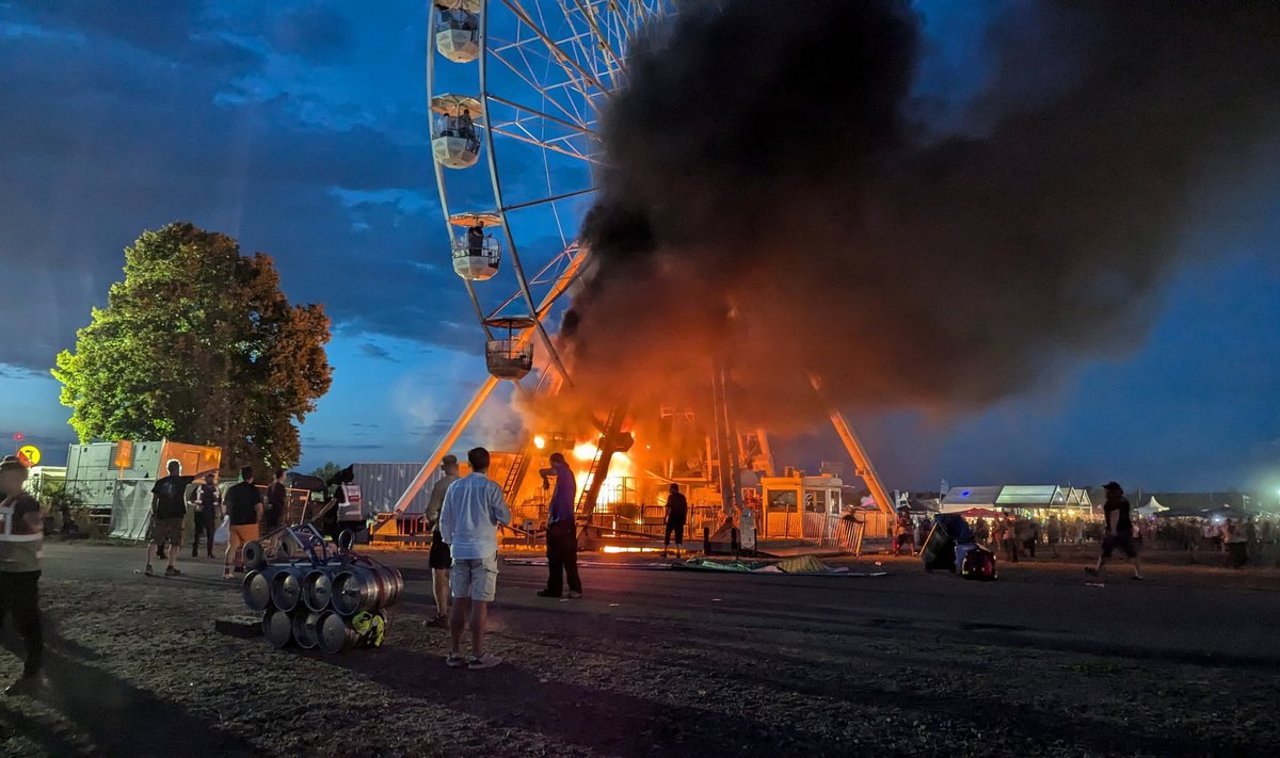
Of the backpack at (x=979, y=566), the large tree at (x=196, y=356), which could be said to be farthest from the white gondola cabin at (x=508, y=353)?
the backpack at (x=979, y=566)

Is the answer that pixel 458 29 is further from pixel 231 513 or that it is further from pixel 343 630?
pixel 343 630

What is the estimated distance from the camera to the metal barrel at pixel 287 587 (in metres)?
6.01

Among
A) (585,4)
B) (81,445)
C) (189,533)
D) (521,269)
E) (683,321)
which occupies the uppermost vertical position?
(585,4)

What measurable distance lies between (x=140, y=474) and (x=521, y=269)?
10814mm

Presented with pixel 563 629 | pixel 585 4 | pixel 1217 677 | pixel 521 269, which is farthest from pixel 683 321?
pixel 1217 677

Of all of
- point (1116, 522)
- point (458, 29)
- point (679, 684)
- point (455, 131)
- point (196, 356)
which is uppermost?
point (458, 29)

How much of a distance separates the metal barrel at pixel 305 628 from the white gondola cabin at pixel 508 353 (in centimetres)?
1970

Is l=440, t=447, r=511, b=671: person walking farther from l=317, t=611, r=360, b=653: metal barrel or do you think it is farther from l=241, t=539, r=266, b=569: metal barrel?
l=241, t=539, r=266, b=569: metal barrel

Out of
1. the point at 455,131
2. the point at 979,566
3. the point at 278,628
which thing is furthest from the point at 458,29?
the point at 278,628

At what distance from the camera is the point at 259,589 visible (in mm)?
6234

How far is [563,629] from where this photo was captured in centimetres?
699

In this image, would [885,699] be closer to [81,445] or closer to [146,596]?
[146,596]

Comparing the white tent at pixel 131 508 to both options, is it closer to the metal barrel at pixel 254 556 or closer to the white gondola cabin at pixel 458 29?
the white gondola cabin at pixel 458 29

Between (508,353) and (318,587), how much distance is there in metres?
20.0
